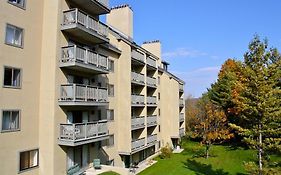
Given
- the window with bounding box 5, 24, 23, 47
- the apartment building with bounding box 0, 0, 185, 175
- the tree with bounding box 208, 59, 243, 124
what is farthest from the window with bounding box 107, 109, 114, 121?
the tree with bounding box 208, 59, 243, 124

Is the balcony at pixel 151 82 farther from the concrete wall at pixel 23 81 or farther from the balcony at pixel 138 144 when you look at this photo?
the concrete wall at pixel 23 81

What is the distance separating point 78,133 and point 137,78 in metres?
15.7

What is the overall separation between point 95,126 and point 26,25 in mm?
8999

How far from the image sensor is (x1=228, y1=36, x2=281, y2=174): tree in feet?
70.0

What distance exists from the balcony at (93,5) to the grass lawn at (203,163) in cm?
1798

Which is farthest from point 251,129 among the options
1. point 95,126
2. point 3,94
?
point 3,94

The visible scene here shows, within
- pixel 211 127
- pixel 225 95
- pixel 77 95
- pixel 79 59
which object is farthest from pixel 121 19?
pixel 225 95

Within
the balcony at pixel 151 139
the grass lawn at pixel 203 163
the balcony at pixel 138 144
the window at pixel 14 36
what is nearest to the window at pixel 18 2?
the window at pixel 14 36

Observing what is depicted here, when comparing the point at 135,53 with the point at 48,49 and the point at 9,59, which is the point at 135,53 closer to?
the point at 48,49

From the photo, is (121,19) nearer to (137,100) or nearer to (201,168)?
(137,100)

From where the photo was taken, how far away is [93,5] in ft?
74.1

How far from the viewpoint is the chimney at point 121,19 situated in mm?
34478

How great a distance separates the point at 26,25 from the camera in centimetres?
1802

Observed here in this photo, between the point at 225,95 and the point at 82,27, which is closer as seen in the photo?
the point at 82,27
